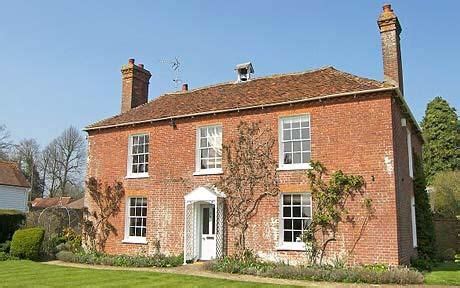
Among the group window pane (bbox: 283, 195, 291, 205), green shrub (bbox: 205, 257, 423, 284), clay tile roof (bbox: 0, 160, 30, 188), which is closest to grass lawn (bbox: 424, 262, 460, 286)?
green shrub (bbox: 205, 257, 423, 284)

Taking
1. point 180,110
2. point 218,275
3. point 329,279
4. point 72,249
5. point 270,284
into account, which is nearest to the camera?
point 270,284

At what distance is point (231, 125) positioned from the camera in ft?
59.3

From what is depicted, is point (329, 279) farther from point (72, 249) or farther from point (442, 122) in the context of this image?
point (442, 122)

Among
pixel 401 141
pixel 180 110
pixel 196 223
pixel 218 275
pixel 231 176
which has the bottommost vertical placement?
pixel 218 275

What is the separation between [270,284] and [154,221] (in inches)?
314

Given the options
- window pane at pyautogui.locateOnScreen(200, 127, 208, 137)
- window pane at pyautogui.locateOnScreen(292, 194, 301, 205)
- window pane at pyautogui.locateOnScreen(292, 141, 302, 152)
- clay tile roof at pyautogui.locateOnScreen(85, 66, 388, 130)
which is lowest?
window pane at pyautogui.locateOnScreen(292, 194, 301, 205)

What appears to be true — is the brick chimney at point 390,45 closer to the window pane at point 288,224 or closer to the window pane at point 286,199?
the window pane at point 286,199

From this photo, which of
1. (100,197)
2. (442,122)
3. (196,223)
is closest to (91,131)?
(100,197)

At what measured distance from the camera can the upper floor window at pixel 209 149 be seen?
18.3m

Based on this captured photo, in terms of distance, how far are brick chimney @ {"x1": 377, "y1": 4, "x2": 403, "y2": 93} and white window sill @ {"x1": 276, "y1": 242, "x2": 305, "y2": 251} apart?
277 inches

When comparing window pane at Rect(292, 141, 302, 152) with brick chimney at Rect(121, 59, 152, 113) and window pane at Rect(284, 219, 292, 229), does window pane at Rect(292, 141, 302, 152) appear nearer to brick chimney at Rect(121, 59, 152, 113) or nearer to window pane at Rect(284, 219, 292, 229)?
window pane at Rect(284, 219, 292, 229)

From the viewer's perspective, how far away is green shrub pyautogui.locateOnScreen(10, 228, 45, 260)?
20.2 metres

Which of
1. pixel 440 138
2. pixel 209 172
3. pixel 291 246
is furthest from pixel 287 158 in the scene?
pixel 440 138

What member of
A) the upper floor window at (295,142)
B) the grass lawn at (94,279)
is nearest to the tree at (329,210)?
the upper floor window at (295,142)
